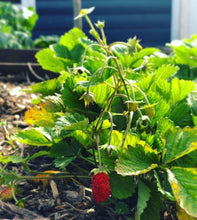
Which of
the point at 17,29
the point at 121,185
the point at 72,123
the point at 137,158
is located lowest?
the point at 17,29

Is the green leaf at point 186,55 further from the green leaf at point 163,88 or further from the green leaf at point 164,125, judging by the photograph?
the green leaf at point 164,125

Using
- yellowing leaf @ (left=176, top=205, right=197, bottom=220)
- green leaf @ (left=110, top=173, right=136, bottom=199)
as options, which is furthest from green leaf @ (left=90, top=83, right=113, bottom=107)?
yellowing leaf @ (left=176, top=205, right=197, bottom=220)

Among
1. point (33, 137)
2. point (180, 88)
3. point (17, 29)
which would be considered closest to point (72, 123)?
point (33, 137)

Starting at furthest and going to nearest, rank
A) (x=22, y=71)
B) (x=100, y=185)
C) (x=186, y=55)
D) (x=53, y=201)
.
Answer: (x=22, y=71) < (x=186, y=55) < (x=53, y=201) < (x=100, y=185)

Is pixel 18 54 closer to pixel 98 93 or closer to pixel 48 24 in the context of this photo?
pixel 98 93

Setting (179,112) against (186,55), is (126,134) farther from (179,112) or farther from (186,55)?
(186,55)

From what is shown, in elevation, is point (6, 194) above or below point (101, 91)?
below

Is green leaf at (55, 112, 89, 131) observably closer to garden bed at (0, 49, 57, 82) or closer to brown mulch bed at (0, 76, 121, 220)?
brown mulch bed at (0, 76, 121, 220)
